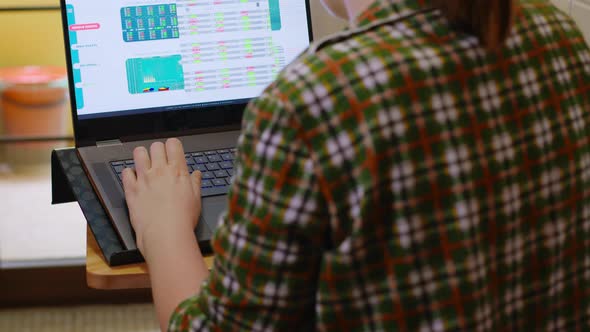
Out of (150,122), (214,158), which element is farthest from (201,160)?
(150,122)

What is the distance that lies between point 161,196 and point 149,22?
375 mm

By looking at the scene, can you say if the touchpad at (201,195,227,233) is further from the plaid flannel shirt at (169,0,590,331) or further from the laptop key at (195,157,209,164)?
the plaid flannel shirt at (169,0,590,331)

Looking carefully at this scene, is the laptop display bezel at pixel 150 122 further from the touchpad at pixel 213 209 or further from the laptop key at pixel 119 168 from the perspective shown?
the touchpad at pixel 213 209

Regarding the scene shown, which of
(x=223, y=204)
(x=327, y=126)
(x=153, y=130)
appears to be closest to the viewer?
(x=327, y=126)

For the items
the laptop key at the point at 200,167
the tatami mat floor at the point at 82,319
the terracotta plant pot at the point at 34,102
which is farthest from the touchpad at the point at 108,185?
the terracotta plant pot at the point at 34,102

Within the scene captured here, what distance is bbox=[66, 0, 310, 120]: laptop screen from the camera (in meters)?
1.08

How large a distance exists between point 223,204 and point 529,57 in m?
0.47

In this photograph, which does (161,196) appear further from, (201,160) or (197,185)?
(201,160)

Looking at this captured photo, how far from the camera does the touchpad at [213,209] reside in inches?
35.4

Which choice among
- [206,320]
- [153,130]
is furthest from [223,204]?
[206,320]

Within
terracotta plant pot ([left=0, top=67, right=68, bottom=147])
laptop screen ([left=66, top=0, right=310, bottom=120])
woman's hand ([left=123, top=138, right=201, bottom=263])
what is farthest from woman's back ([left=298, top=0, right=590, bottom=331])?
terracotta plant pot ([left=0, top=67, right=68, bottom=147])

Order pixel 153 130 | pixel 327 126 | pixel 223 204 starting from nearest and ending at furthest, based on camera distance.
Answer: pixel 327 126
pixel 223 204
pixel 153 130

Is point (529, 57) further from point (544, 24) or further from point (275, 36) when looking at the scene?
point (275, 36)

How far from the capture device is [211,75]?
1.14 metres
